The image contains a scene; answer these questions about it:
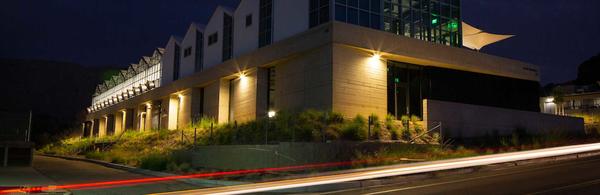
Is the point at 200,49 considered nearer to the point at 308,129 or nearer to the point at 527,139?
the point at 308,129

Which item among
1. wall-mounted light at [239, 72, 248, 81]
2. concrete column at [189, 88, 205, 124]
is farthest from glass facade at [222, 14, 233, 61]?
wall-mounted light at [239, 72, 248, 81]

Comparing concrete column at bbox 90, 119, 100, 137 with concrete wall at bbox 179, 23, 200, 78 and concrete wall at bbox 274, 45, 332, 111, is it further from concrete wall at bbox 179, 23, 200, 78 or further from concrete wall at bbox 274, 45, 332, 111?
concrete wall at bbox 274, 45, 332, 111

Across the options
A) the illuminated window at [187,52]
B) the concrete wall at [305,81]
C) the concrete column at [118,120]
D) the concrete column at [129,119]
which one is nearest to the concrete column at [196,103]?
the illuminated window at [187,52]

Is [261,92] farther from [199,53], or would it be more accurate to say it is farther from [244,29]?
[199,53]

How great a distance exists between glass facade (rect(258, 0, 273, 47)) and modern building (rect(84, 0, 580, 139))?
0.08m

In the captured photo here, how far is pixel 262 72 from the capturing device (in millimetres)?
35688

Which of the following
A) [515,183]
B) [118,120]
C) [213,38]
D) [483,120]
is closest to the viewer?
[515,183]

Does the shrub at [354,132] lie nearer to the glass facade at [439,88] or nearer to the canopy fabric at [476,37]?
the glass facade at [439,88]

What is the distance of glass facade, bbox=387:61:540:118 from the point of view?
32094 mm

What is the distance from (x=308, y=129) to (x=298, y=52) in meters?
8.96

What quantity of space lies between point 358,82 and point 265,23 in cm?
1078

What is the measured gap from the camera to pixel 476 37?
45.4m

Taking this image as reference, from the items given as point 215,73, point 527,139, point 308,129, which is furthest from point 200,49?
point 527,139

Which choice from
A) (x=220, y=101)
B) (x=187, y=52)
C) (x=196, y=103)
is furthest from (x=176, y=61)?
(x=220, y=101)
